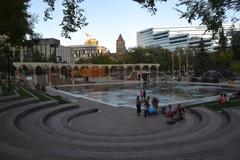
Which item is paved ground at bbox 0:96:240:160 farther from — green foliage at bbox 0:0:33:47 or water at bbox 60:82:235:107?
water at bbox 60:82:235:107

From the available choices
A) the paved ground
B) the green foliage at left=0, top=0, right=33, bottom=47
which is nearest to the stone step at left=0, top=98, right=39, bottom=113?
the paved ground

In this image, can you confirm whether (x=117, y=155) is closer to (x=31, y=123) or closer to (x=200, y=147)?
(x=200, y=147)

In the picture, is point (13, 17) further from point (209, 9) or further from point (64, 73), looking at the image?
point (64, 73)

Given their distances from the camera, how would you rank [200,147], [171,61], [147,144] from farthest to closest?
[171,61], [147,144], [200,147]

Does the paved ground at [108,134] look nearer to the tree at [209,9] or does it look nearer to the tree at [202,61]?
Result: the tree at [209,9]

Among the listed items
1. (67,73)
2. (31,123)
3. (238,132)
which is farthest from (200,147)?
(67,73)

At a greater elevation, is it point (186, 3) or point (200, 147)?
point (186, 3)

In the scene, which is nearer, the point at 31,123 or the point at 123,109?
the point at 31,123

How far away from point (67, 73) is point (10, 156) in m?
84.0

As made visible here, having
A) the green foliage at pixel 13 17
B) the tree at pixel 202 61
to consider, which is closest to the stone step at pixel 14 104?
the green foliage at pixel 13 17

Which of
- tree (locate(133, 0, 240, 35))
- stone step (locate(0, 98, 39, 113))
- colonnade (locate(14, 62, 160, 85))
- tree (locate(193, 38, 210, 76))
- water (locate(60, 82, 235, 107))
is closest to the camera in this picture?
tree (locate(133, 0, 240, 35))

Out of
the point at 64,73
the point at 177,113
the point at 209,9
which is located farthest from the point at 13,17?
the point at 64,73

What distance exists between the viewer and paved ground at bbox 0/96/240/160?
11618mm

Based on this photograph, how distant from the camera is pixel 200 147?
12.6 metres
